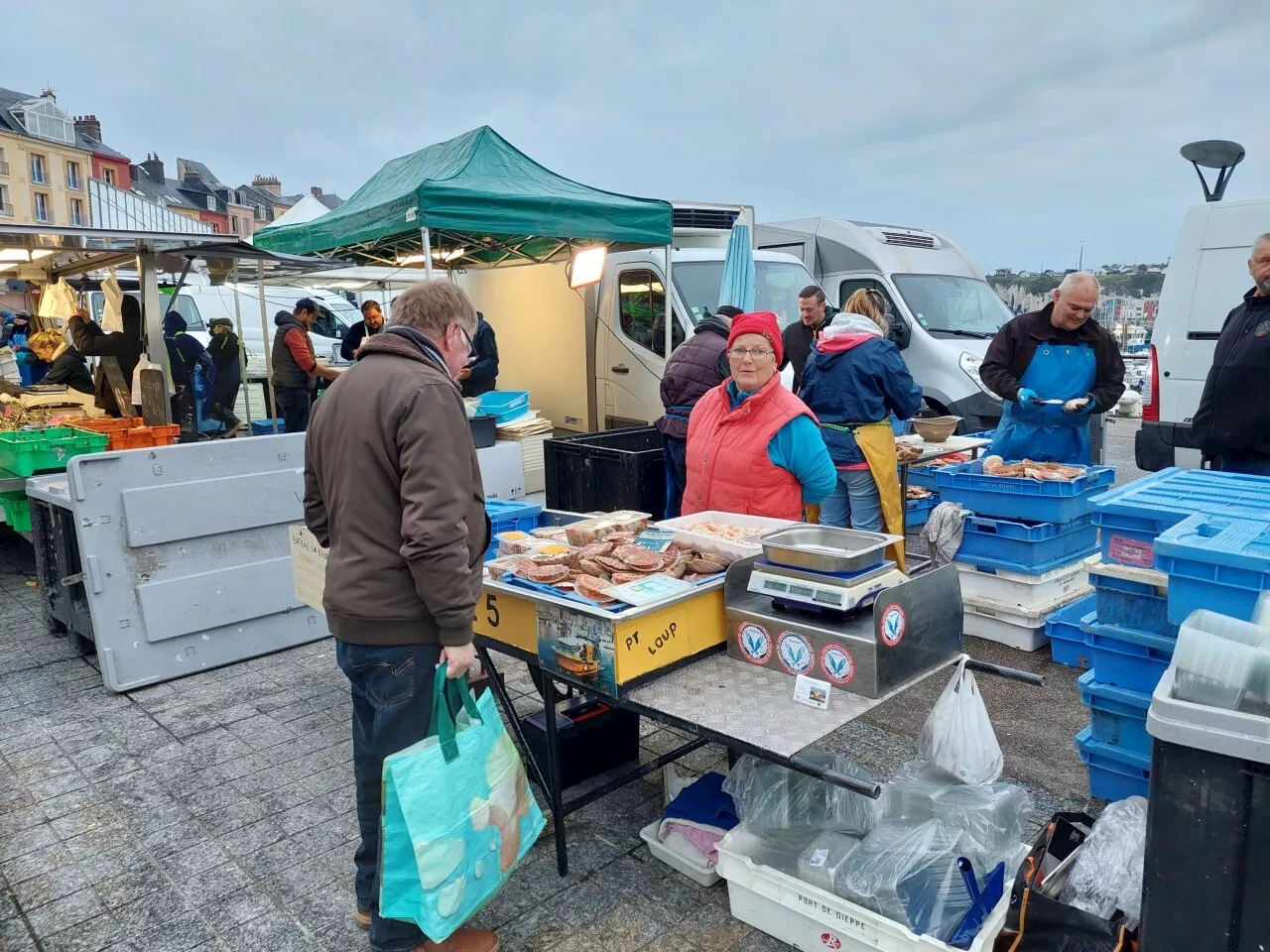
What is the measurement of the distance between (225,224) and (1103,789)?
80.5 meters

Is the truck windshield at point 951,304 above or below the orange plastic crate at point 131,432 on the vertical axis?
above

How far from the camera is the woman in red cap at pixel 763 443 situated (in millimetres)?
3395

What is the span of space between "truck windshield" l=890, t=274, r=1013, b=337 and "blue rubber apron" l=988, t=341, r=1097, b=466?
4.41m

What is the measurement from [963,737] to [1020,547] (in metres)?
2.47

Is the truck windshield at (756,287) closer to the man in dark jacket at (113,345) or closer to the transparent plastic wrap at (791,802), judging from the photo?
the man in dark jacket at (113,345)

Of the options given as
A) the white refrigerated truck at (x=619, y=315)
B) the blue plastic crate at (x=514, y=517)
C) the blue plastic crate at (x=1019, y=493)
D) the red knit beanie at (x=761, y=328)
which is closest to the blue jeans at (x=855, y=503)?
the blue plastic crate at (x=1019, y=493)

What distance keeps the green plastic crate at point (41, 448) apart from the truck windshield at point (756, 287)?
16.5 ft

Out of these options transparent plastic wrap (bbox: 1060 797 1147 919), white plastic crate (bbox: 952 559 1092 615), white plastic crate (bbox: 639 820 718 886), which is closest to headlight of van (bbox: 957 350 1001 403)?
white plastic crate (bbox: 952 559 1092 615)

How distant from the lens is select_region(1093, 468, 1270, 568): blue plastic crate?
8.79ft

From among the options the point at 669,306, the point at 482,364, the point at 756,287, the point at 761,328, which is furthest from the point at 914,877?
the point at 756,287

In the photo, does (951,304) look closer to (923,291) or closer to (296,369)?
(923,291)

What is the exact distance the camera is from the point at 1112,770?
304cm

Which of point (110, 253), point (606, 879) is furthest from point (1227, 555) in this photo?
point (110, 253)

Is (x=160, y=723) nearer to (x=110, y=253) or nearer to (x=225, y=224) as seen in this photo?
(x=110, y=253)
